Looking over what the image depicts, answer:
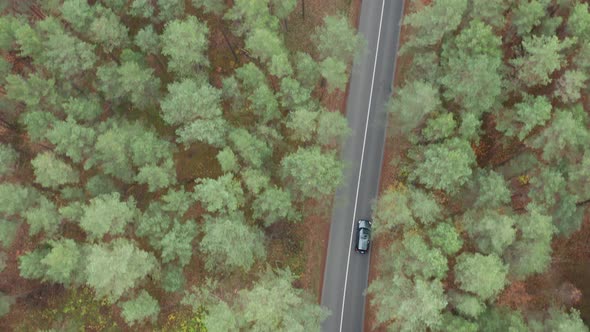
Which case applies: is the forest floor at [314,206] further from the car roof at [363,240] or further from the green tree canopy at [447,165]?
the green tree canopy at [447,165]

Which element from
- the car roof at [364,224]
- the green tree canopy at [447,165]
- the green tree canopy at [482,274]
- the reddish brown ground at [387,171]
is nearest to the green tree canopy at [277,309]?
the reddish brown ground at [387,171]

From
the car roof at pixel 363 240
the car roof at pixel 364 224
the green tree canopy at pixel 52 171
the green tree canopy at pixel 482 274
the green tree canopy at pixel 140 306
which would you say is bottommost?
the green tree canopy at pixel 140 306

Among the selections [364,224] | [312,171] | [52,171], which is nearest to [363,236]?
[364,224]

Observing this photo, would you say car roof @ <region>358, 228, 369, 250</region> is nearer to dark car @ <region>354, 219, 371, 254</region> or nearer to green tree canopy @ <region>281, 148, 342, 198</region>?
dark car @ <region>354, 219, 371, 254</region>

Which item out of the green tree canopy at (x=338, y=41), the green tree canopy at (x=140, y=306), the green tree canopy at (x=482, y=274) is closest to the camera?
the green tree canopy at (x=482, y=274)

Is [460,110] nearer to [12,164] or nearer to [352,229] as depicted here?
[352,229]

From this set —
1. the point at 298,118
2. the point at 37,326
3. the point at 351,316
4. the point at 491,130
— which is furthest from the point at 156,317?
the point at 491,130

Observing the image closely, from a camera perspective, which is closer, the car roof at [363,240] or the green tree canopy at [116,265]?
the green tree canopy at [116,265]
